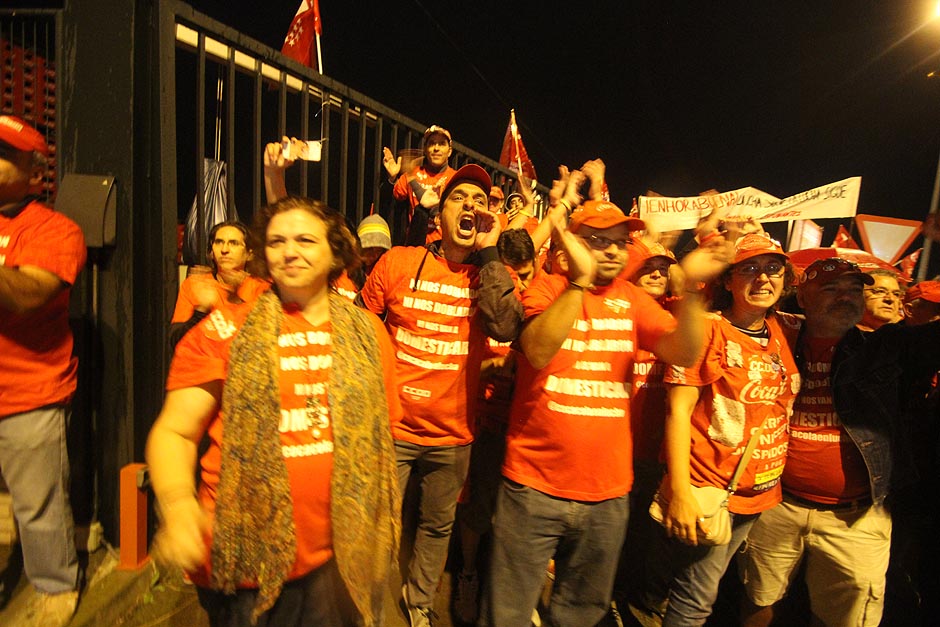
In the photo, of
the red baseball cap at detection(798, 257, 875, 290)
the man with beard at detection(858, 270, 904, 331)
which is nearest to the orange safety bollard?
the red baseball cap at detection(798, 257, 875, 290)

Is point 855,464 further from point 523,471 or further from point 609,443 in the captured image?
point 523,471

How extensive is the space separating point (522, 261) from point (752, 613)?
2.25m

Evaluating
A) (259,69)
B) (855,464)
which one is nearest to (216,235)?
(259,69)

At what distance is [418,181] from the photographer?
14.6 feet

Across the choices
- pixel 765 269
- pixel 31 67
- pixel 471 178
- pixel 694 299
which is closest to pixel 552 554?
pixel 694 299

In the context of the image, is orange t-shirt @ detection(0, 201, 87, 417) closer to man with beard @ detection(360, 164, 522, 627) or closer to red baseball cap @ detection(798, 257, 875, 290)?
man with beard @ detection(360, 164, 522, 627)

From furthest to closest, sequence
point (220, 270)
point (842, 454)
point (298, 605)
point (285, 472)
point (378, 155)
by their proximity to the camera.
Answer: point (378, 155) → point (220, 270) → point (842, 454) → point (298, 605) → point (285, 472)

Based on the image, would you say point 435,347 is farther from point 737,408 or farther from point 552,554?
point 737,408

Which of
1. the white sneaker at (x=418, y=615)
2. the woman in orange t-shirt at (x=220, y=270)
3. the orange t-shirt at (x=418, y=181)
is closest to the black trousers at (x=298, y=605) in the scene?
the white sneaker at (x=418, y=615)

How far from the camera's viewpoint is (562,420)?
2035 mm

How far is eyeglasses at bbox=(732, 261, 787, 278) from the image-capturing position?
225 cm

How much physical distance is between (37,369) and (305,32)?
3500 mm

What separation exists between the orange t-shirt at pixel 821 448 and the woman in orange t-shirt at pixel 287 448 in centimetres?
197

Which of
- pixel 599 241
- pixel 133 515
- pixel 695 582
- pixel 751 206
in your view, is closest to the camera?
pixel 599 241
